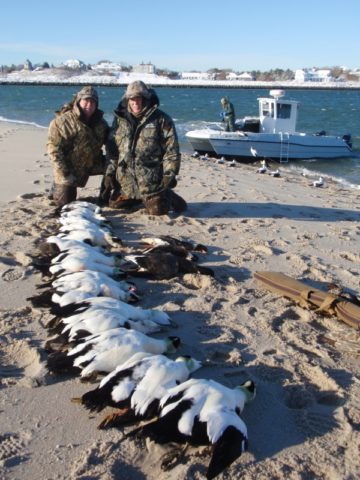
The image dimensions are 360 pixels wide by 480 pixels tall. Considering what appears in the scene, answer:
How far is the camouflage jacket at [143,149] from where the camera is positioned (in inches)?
282

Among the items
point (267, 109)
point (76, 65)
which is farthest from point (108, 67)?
point (267, 109)

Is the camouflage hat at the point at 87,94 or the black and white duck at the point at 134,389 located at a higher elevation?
the camouflage hat at the point at 87,94

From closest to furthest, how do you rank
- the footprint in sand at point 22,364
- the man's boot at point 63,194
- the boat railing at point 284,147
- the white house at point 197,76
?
the footprint in sand at point 22,364 < the man's boot at point 63,194 < the boat railing at point 284,147 < the white house at point 197,76

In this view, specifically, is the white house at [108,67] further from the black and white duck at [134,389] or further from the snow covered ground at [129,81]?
the black and white duck at [134,389]

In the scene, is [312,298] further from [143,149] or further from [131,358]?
[143,149]

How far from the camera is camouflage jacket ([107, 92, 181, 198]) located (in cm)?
717

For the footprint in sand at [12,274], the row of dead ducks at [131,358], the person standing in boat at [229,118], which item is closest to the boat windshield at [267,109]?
the person standing in boat at [229,118]

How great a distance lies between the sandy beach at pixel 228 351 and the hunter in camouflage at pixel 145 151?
0.32 m

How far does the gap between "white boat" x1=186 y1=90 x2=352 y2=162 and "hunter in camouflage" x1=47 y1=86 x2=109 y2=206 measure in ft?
38.4

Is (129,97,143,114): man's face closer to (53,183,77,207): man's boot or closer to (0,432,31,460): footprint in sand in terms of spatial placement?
(53,183,77,207): man's boot

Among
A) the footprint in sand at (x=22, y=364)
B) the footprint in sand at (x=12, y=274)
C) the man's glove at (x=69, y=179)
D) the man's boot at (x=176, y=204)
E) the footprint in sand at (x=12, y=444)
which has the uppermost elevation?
the man's glove at (x=69, y=179)

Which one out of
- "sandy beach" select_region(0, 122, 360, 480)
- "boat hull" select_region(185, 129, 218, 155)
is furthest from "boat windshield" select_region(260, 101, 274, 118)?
"sandy beach" select_region(0, 122, 360, 480)

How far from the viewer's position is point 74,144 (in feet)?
24.1

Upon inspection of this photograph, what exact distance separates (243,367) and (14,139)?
14.1 metres
